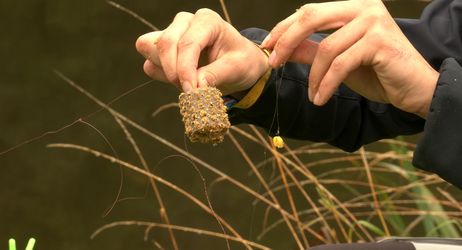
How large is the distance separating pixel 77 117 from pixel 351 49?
1242mm

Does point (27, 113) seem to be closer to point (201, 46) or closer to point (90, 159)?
point (90, 159)

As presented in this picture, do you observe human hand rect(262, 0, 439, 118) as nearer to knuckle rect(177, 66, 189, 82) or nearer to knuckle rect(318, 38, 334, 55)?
knuckle rect(318, 38, 334, 55)

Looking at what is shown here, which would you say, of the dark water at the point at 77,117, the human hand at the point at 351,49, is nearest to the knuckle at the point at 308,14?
the human hand at the point at 351,49

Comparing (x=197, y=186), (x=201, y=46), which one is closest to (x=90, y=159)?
(x=197, y=186)

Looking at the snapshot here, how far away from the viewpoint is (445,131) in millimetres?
931

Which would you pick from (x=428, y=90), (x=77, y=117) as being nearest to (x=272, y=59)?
(x=428, y=90)

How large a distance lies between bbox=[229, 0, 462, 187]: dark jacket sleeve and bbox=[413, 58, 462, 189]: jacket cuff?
8.1 inches

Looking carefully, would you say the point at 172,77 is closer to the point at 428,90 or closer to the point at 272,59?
the point at 272,59

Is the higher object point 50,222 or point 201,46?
point 201,46

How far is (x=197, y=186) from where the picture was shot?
2102mm

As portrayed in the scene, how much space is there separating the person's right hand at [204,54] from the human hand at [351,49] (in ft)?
0.11

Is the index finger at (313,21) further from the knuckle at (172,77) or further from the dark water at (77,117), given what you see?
the dark water at (77,117)

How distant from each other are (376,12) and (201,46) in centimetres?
18

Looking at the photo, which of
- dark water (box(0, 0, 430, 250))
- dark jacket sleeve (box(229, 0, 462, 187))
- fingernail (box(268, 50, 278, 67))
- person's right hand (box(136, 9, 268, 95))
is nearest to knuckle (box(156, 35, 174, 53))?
person's right hand (box(136, 9, 268, 95))
